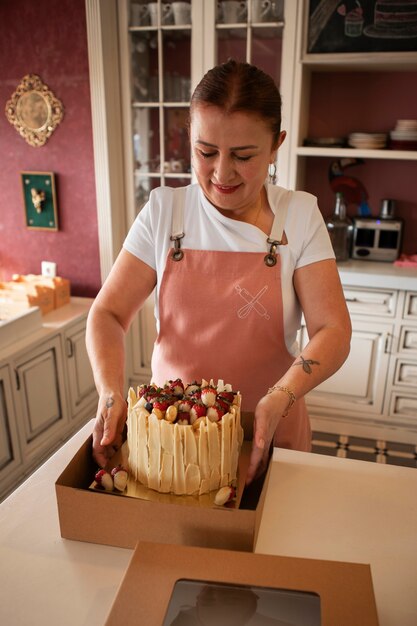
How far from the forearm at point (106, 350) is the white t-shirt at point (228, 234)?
6.5 inches

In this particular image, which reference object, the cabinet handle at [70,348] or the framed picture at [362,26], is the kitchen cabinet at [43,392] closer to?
the cabinet handle at [70,348]

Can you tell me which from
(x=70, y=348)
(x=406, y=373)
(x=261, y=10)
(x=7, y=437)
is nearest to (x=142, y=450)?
(x=7, y=437)

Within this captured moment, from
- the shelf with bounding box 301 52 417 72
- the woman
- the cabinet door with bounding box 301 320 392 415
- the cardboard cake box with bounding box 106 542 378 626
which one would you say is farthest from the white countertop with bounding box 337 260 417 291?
the cardboard cake box with bounding box 106 542 378 626

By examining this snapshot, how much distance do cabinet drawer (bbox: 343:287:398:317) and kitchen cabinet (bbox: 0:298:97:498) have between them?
4.61 ft

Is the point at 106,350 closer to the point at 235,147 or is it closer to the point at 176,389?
the point at 176,389

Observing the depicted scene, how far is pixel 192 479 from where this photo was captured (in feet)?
3.00

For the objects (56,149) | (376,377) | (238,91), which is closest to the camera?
(238,91)

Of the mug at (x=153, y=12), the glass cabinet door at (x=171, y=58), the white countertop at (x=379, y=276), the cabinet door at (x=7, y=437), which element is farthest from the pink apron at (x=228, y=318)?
the mug at (x=153, y=12)

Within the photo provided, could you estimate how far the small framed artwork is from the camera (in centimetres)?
298

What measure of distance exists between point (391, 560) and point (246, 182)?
2.55ft

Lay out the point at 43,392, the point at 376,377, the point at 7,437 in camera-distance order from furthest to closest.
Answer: the point at 376,377
the point at 43,392
the point at 7,437

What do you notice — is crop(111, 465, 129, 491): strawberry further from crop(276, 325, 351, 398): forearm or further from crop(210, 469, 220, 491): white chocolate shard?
crop(276, 325, 351, 398): forearm

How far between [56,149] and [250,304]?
2087 mm

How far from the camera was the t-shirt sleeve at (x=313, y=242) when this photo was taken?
4.04 feet
